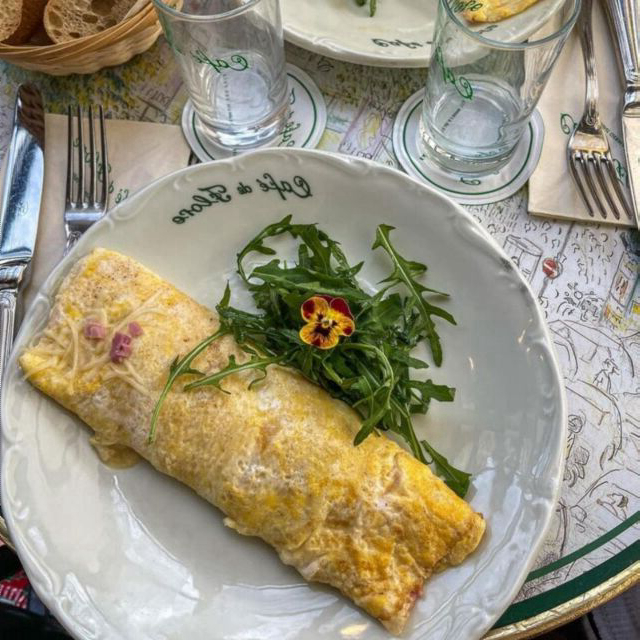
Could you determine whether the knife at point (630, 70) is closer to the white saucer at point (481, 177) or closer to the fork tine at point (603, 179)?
the fork tine at point (603, 179)

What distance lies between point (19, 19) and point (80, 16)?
0.63 feet

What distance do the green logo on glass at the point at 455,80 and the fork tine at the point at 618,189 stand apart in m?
0.49

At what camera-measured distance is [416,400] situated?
168 centimetres

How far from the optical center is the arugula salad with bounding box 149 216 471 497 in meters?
1.58

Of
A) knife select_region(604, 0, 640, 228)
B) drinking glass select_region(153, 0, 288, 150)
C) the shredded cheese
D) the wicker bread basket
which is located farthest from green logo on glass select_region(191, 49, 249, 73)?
knife select_region(604, 0, 640, 228)

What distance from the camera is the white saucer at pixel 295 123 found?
213 cm

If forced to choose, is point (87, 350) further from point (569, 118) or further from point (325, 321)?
point (569, 118)

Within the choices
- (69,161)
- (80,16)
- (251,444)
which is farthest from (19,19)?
(251,444)

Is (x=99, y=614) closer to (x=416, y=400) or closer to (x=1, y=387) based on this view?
(x=1, y=387)

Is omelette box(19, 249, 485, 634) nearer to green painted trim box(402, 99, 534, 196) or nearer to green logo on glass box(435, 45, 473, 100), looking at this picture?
green painted trim box(402, 99, 534, 196)

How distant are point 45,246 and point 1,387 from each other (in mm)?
524

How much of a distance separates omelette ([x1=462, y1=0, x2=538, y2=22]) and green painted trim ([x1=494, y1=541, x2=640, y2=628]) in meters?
1.62

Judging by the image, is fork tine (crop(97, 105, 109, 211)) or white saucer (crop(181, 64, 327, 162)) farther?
white saucer (crop(181, 64, 327, 162))

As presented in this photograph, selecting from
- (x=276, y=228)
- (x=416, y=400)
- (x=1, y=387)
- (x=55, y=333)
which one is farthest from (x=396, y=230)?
(x=1, y=387)
